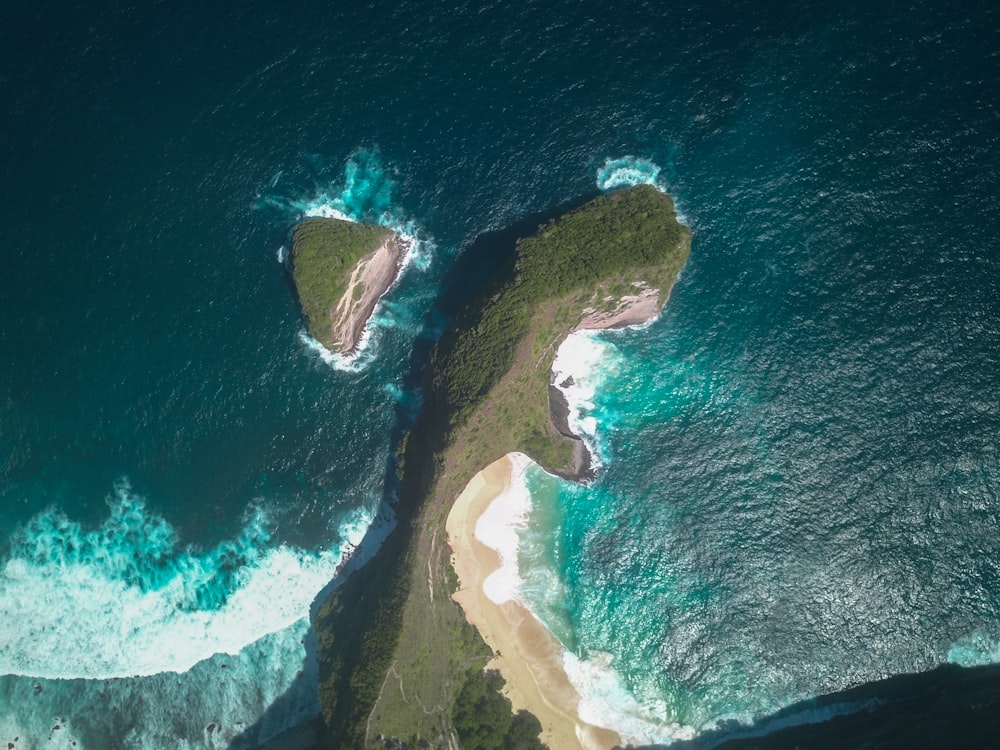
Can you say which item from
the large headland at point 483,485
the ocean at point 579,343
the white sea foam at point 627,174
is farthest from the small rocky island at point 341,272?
the white sea foam at point 627,174

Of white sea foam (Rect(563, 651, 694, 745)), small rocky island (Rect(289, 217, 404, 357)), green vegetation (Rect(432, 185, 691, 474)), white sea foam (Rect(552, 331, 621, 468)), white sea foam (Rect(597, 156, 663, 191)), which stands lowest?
white sea foam (Rect(563, 651, 694, 745))

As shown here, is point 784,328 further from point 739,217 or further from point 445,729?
point 445,729

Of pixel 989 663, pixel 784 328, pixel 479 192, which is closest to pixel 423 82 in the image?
pixel 479 192

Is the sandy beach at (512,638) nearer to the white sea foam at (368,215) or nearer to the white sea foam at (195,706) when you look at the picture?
the white sea foam at (195,706)

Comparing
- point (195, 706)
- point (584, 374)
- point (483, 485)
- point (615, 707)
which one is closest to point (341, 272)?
point (483, 485)

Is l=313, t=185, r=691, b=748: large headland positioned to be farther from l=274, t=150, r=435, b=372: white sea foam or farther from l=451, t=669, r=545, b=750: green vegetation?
l=274, t=150, r=435, b=372: white sea foam

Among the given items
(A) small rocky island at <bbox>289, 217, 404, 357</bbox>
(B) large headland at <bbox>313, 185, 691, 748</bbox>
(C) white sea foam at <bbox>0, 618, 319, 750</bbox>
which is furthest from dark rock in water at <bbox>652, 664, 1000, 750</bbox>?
(A) small rocky island at <bbox>289, 217, 404, 357</bbox>
